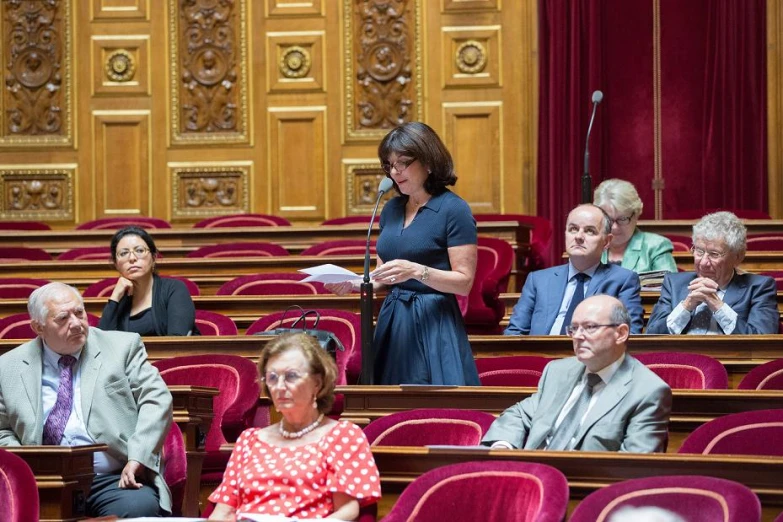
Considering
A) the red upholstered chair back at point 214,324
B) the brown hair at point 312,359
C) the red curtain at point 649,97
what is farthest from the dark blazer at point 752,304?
the red curtain at point 649,97

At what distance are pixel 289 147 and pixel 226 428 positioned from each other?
4.77 m

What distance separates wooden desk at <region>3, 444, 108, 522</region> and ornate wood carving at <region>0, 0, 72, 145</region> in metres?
5.81

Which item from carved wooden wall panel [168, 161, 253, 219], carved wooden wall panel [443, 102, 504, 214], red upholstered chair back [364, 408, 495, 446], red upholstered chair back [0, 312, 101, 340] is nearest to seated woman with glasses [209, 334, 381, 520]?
red upholstered chair back [364, 408, 495, 446]

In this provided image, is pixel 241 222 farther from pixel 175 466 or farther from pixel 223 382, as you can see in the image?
pixel 175 466

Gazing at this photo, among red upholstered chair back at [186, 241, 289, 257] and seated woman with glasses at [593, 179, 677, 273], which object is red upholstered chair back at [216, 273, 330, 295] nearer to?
red upholstered chair back at [186, 241, 289, 257]

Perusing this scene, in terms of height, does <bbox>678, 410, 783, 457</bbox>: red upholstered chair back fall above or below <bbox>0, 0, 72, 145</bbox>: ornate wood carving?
below

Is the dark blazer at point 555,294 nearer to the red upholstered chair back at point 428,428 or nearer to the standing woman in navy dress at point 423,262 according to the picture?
the standing woman in navy dress at point 423,262

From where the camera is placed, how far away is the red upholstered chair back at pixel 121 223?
26.3 feet

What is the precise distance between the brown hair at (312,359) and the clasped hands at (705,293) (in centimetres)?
175

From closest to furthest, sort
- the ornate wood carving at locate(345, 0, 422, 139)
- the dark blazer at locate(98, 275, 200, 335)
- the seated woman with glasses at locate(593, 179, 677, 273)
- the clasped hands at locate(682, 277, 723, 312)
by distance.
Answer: the clasped hands at locate(682, 277, 723, 312), the dark blazer at locate(98, 275, 200, 335), the seated woman with glasses at locate(593, 179, 677, 273), the ornate wood carving at locate(345, 0, 422, 139)

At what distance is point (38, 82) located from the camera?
894 cm

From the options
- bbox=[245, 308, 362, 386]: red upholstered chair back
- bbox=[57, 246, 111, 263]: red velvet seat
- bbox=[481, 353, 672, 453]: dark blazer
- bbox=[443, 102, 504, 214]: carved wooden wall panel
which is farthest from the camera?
Result: bbox=[443, 102, 504, 214]: carved wooden wall panel

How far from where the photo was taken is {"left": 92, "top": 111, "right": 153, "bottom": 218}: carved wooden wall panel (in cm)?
890

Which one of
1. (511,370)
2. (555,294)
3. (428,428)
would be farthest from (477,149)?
(428,428)
